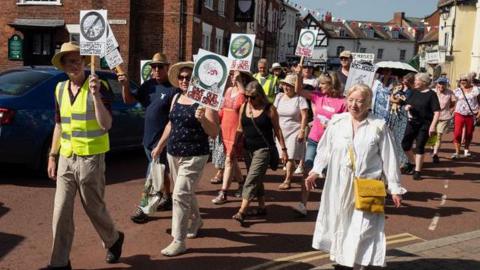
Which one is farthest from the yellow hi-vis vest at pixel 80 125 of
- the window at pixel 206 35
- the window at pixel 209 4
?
the window at pixel 209 4

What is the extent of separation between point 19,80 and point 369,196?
5.81 m

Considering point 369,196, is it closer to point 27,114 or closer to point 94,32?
point 94,32

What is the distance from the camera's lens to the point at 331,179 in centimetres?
446

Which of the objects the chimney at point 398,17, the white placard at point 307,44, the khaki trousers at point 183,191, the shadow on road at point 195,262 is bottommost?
the shadow on road at point 195,262

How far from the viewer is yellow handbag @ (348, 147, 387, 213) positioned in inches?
165

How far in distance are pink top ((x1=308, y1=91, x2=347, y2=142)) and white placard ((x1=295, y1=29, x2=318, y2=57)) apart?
2.72m

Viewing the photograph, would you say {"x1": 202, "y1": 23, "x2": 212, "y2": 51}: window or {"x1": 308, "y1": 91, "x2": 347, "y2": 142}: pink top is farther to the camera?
{"x1": 202, "y1": 23, "x2": 212, "y2": 51}: window

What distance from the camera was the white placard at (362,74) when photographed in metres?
7.39

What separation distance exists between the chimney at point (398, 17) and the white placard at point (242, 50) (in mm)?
98044

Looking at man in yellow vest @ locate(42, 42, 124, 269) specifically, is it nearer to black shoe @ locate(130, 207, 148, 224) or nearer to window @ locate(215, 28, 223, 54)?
black shoe @ locate(130, 207, 148, 224)

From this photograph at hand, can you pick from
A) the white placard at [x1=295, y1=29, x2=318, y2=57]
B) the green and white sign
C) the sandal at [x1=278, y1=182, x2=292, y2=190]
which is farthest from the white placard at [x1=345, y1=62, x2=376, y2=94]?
the green and white sign

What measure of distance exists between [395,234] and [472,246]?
0.88 metres

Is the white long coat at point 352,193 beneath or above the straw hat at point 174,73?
beneath

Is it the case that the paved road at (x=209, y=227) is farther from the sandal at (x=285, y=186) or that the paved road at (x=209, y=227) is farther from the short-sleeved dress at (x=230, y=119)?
the short-sleeved dress at (x=230, y=119)
